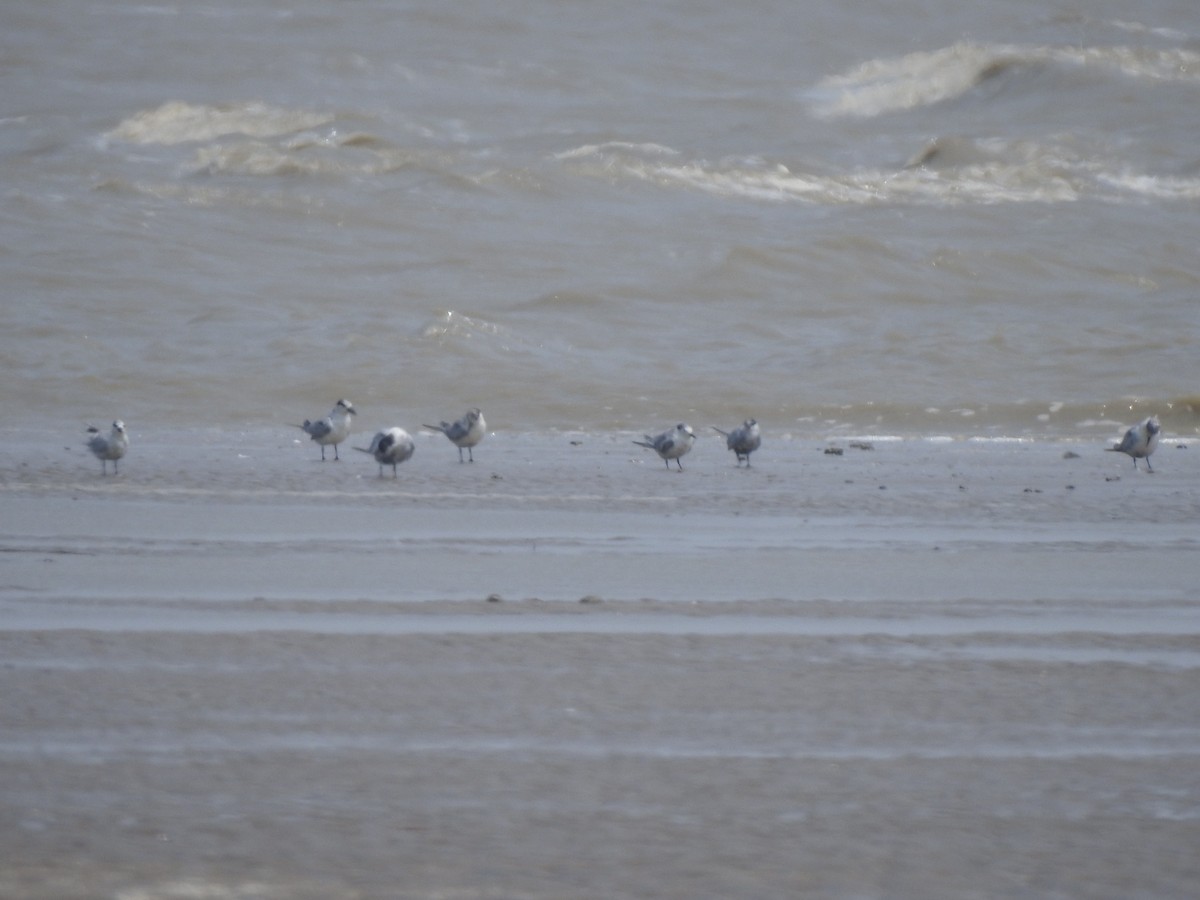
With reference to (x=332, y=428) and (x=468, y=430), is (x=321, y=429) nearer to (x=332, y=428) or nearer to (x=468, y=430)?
(x=332, y=428)

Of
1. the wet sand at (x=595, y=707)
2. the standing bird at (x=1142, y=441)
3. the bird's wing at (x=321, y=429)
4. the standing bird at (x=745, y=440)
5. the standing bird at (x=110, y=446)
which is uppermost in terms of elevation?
the standing bird at (x=1142, y=441)

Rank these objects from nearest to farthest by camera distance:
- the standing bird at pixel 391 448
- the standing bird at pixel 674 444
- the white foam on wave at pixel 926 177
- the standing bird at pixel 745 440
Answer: the standing bird at pixel 391 448
the standing bird at pixel 674 444
the standing bird at pixel 745 440
the white foam on wave at pixel 926 177

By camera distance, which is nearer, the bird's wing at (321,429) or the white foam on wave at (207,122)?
the bird's wing at (321,429)

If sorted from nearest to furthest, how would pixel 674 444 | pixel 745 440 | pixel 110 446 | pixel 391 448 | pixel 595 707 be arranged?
pixel 595 707, pixel 110 446, pixel 391 448, pixel 674 444, pixel 745 440

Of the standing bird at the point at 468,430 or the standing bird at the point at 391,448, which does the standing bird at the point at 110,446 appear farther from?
the standing bird at the point at 468,430

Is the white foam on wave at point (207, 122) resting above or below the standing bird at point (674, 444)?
above

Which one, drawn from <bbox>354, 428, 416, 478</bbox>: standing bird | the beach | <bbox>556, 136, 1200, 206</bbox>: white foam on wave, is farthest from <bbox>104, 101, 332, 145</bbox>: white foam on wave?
<bbox>354, 428, 416, 478</bbox>: standing bird

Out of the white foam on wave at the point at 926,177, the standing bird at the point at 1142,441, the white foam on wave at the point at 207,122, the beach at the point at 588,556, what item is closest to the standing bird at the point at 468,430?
the beach at the point at 588,556

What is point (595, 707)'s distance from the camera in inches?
144

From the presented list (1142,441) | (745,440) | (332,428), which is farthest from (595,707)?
(1142,441)

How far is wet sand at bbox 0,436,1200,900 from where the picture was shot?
2758mm

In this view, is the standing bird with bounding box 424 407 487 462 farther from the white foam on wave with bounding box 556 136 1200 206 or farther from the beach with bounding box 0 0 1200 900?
the white foam on wave with bounding box 556 136 1200 206

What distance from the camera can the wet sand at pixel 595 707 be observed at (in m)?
2.76

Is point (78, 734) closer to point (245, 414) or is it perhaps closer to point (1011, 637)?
point (1011, 637)
